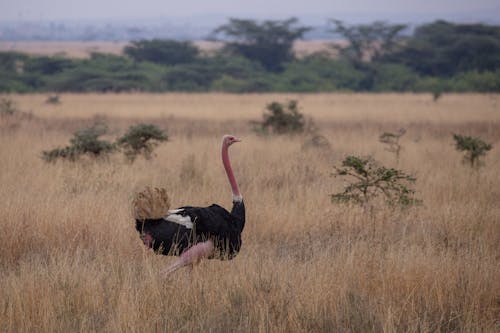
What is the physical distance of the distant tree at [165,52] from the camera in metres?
50.0

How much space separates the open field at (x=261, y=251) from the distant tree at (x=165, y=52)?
123ft

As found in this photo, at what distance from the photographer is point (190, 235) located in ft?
17.1

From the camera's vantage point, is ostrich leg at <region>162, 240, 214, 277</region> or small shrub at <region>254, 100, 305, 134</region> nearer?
ostrich leg at <region>162, 240, 214, 277</region>

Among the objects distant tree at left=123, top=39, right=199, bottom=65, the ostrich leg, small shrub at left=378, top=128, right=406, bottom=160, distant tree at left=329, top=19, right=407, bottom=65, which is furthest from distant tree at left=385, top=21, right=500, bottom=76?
the ostrich leg

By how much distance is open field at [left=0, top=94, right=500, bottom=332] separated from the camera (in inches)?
181

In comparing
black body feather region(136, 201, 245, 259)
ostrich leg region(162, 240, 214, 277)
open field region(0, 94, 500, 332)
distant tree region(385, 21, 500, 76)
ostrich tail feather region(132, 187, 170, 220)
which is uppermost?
distant tree region(385, 21, 500, 76)

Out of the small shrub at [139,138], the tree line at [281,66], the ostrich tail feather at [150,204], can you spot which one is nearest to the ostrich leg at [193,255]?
the ostrich tail feather at [150,204]

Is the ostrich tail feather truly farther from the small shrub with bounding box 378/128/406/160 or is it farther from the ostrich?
the small shrub with bounding box 378/128/406/160

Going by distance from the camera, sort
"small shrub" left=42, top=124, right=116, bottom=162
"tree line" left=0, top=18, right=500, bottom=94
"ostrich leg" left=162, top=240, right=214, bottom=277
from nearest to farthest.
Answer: "ostrich leg" left=162, top=240, right=214, bottom=277
"small shrub" left=42, top=124, right=116, bottom=162
"tree line" left=0, top=18, right=500, bottom=94

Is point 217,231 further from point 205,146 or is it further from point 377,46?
point 377,46

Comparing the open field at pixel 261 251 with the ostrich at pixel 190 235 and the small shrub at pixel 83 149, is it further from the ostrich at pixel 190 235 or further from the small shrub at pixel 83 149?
the small shrub at pixel 83 149

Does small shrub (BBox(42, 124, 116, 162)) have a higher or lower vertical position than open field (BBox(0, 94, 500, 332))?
higher

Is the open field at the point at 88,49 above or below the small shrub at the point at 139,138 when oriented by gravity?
above

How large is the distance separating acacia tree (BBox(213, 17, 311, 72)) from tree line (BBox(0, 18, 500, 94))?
0.21 feet
